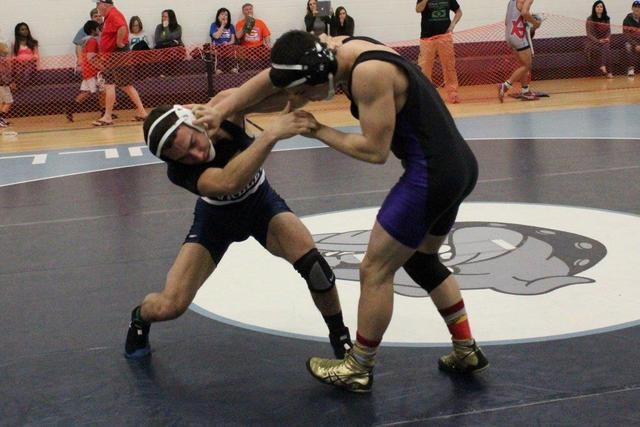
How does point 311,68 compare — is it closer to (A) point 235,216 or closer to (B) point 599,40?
(A) point 235,216

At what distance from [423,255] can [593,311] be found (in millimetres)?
1056

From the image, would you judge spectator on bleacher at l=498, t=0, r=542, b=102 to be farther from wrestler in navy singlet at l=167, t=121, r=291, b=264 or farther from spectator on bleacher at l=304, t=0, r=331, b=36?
wrestler in navy singlet at l=167, t=121, r=291, b=264

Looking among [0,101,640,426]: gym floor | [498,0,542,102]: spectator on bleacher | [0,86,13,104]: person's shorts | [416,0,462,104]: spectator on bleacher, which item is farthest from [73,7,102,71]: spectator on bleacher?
[0,101,640,426]: gym floor

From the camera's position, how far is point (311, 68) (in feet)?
10.8

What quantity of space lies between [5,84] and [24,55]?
3.68 ft

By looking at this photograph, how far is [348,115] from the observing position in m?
12.7

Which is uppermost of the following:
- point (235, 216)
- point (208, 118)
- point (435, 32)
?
point (208, 118)

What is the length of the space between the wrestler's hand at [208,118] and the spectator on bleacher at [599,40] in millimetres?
13416

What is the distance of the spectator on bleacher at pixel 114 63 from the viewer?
1257 centimetres

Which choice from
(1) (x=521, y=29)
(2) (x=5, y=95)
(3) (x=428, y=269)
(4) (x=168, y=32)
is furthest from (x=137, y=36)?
(3) (x=428, y=269)

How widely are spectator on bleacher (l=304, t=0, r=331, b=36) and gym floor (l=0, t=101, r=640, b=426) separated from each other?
26.6 ft

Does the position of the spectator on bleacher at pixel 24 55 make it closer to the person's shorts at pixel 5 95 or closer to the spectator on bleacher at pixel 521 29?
the person's shorts at pixel 5 95

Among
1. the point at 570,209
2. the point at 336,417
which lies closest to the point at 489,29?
the point at 570,209

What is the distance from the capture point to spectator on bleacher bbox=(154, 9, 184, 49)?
14961 mm
